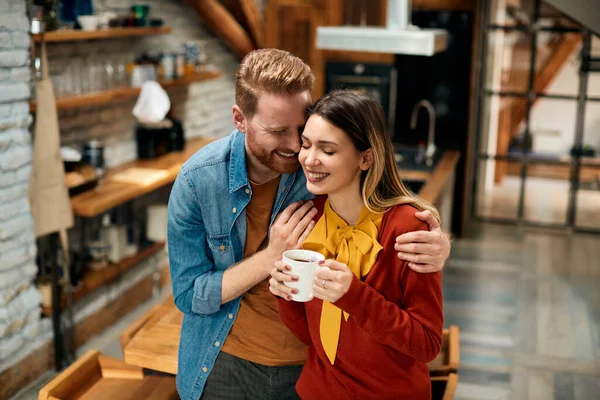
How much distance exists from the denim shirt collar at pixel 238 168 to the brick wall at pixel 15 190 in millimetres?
1977

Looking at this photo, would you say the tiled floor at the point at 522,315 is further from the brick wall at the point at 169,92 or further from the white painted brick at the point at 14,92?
the white painted brick at the point at 14,92

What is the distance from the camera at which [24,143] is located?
3768 mm

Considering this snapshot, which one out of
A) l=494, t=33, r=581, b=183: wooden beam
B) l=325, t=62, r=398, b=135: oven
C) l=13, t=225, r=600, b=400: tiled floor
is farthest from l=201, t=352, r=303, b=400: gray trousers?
l=494, t=33, r=581, b=183: wooden beam

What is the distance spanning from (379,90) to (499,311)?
2.42 meters

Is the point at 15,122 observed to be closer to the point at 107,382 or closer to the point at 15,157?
the point at 15,157

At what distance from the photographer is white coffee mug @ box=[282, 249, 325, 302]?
5.26ft

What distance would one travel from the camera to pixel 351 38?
12.7ft

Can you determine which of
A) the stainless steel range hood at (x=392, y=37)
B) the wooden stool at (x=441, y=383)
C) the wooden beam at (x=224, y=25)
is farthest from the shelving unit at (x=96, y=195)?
the wooden stool at (x=441, y=383)

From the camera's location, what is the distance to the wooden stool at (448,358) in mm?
2492

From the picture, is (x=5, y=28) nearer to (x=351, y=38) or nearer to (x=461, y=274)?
(x=351, y=38)

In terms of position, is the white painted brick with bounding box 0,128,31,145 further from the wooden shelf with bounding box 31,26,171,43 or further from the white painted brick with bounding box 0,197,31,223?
the wooden shelf with bounding box 31,26,171,43

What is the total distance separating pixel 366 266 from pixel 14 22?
2579 millimetres

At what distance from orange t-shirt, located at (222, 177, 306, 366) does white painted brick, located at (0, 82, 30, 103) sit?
2006mm

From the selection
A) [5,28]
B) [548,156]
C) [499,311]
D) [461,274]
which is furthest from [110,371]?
[548,156]
